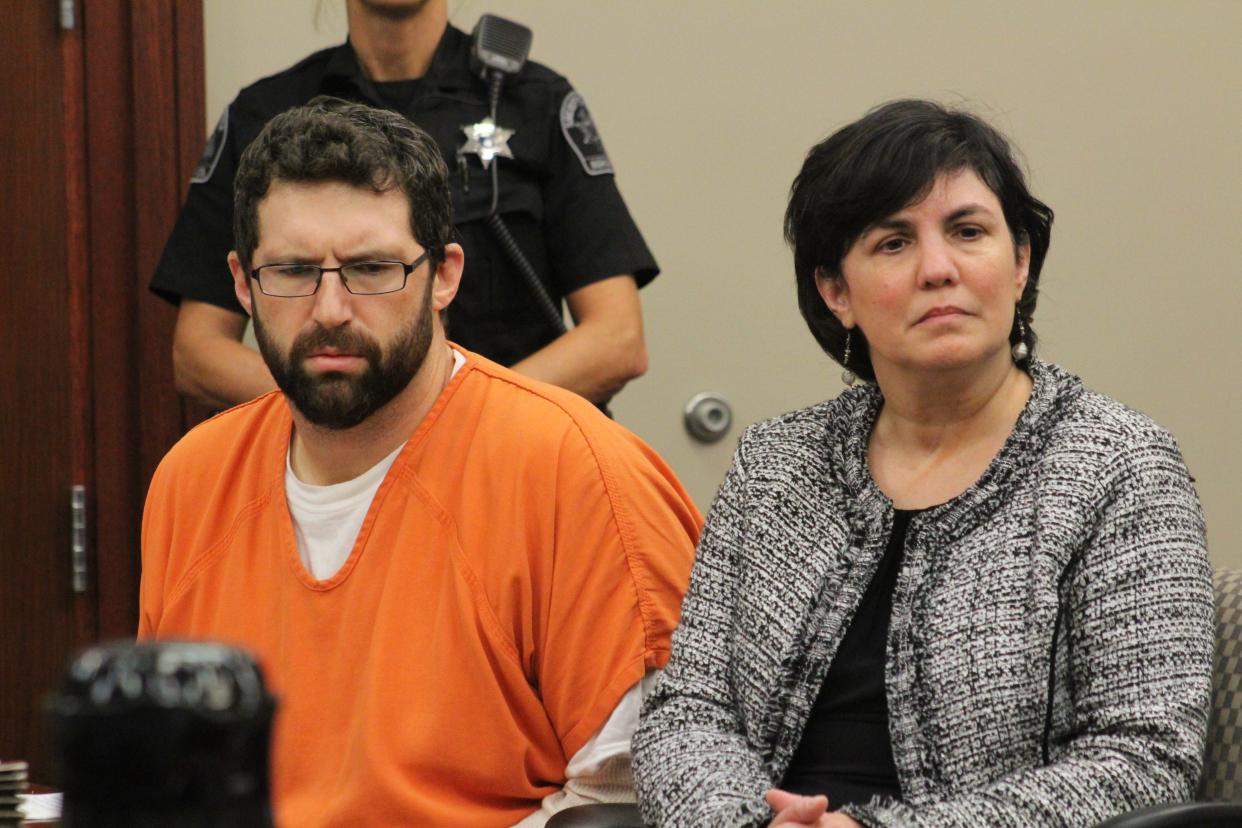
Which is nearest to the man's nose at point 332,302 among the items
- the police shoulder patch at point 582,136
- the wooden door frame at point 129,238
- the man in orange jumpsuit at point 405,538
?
the man in orange jumpsuit at point 405,538

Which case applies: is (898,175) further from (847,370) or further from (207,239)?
(207,239)

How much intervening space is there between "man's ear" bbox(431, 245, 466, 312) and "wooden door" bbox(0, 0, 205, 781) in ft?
3.82

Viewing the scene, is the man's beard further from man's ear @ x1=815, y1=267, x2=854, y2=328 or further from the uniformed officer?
the uniformed officer

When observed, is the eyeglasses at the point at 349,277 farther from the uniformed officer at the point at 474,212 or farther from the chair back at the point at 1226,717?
the chair back at the point at 1226,717

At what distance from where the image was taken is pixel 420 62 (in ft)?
8.86

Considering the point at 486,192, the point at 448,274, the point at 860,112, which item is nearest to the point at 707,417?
the point at 860,112

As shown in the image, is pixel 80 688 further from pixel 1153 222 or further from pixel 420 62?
pixel 1153 222

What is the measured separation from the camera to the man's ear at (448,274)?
2023 millimetres

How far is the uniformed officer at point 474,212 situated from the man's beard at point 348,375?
0.67 metres

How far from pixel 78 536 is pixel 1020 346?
1931mm

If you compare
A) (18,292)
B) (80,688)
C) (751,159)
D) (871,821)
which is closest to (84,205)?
(18,292)

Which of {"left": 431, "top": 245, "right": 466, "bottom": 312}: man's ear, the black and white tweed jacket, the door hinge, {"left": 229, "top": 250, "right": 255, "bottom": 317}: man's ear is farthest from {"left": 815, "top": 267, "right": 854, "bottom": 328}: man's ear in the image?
the door hinge

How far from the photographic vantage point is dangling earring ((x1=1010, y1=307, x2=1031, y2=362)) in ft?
5.79

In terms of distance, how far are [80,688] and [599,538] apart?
4.68ft
